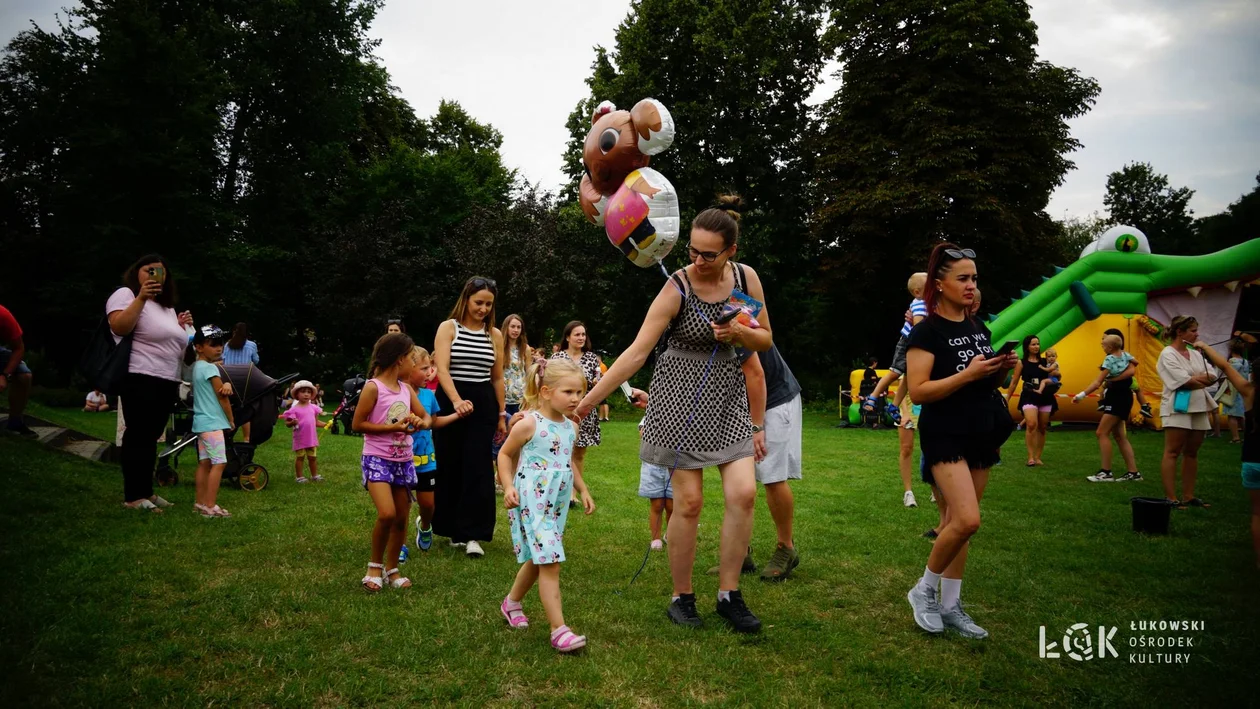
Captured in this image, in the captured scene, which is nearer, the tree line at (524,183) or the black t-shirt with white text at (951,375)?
the black t-shirt with white text at (951,375)

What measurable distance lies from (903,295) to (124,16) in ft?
83.0

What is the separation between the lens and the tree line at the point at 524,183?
21719mm

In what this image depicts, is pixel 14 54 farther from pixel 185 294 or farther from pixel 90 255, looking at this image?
pixel 185 294

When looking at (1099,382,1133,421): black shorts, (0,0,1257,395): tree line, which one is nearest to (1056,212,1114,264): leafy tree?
(0,0,1257,395): tree line

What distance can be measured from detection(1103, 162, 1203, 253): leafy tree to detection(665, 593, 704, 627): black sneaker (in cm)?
5190

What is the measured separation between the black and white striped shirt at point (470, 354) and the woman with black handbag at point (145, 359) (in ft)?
9.43

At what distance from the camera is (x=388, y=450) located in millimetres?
4809

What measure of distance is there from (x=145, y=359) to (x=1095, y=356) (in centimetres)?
1761

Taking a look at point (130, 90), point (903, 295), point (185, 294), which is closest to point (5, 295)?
point (185, 294)

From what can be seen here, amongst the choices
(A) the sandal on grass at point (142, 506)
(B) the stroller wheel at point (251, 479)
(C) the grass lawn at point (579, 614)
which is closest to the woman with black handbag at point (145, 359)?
(A) the sandal on grass at point (142, 506)

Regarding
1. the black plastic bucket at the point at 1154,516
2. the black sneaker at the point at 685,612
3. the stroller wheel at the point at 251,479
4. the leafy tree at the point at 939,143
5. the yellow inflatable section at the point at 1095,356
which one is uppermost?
the leafy tree at the point at 939,143

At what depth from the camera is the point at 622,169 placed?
300 inches

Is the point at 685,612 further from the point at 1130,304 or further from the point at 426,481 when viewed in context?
the point at 1130,304

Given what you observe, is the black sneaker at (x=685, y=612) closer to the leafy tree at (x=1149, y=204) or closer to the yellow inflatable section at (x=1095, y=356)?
the yellow inflatable section at (x=1095, y=356)
